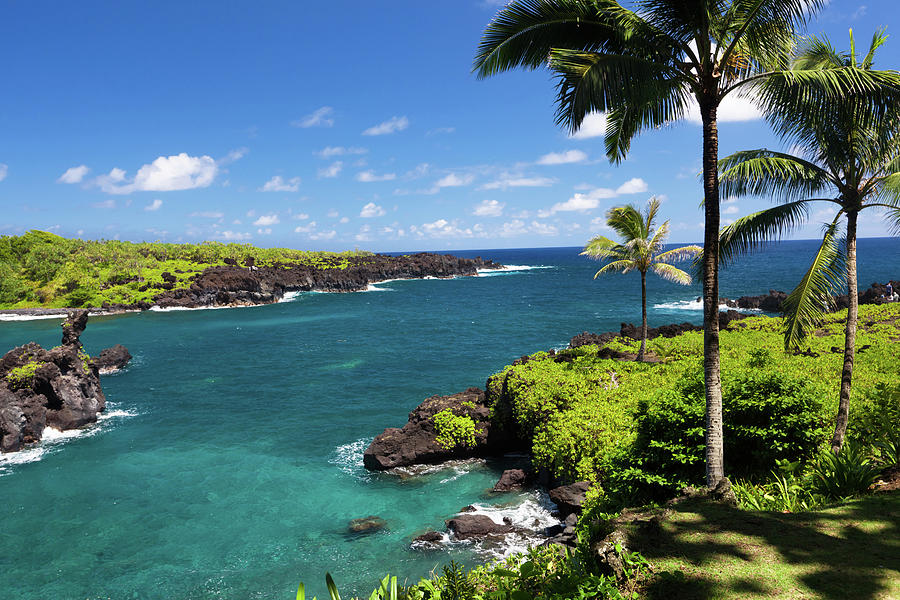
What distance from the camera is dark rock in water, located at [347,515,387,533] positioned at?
53.8ft

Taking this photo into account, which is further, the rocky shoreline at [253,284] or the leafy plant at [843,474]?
the rocky shoreline at [253,284]

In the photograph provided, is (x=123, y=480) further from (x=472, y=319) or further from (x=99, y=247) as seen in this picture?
(x=99, y=247)

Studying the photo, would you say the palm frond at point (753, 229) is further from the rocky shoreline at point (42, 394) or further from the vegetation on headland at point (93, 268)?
the vegetation on headland at point (93, 268)

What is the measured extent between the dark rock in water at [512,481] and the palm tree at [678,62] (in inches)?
394

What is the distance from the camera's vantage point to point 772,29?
8828 mm

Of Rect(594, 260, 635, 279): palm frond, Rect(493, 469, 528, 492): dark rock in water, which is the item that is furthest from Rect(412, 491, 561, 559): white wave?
Rect(594, 260, 635, 279): palm frond

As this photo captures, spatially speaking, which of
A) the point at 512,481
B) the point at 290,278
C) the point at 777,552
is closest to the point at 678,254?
the point at 512,481

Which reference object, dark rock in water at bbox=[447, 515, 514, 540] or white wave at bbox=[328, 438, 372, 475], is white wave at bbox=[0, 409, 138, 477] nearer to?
white wave at bbox=[328, 438, 372, 475]

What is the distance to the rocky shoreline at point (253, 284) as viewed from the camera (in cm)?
8331

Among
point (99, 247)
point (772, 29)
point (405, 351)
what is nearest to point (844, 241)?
point (772, 29)

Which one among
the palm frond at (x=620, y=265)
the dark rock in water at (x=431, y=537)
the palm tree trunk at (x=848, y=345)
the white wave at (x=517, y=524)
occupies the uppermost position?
the palm frond at (x=620, y=265)

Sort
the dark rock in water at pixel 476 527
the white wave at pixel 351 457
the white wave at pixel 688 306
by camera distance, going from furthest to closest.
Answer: the white wave at pixel 688 306
the white wave at pixel 351 457
the dark rock in water at pixel 476 527

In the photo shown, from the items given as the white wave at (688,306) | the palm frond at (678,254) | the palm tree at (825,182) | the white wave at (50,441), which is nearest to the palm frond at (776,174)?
the palm tree at (825,182)

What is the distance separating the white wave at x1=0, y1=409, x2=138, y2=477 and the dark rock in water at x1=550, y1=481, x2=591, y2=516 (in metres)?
25.5
